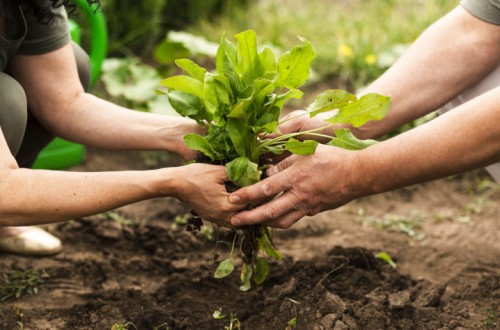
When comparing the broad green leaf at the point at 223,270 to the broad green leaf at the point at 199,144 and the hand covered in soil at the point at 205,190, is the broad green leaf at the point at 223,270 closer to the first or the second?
the hand covered in soil at the point at 205,190

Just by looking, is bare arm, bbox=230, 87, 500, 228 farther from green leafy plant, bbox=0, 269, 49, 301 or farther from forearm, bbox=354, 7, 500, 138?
green leafy plant, bbox=0, 269, 49, 301

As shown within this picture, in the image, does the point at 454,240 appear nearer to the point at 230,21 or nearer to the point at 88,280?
the point at 88,280

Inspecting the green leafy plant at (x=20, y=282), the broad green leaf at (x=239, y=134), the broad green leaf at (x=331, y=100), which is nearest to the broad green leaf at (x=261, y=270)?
the broad green leaf at (x=239, y=134)

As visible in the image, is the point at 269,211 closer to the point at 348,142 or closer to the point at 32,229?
the point at 348,142

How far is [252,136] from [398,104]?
2.30 ft

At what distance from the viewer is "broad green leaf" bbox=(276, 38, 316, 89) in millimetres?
1995

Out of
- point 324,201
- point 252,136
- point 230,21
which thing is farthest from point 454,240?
point 230,21

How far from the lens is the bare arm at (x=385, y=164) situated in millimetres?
1965

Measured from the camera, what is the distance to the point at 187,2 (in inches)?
197

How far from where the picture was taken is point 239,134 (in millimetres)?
2002

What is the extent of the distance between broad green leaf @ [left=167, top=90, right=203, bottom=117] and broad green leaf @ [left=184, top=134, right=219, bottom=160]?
0.09 metres

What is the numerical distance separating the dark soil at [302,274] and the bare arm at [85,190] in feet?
1.35

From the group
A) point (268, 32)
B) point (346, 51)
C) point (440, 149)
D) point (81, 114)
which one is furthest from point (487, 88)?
point (268, 32)

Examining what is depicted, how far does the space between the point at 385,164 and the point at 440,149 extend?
0.15 m
